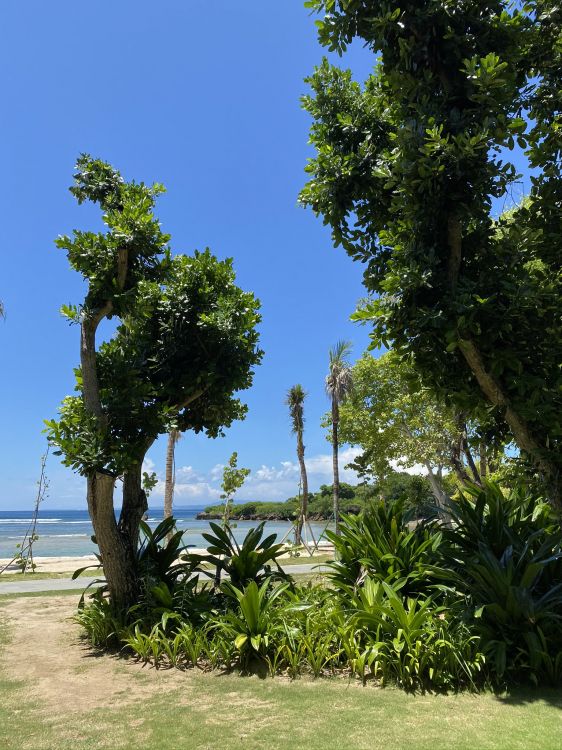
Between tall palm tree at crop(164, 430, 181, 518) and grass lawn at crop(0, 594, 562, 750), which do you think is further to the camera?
tall palm tree at crop(164, 430, 181, 518)

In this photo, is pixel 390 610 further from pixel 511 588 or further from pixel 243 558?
pixel 243 558

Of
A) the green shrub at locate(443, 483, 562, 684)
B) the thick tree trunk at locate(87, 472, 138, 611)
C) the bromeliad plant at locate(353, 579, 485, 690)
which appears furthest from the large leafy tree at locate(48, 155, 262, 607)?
the green shrub at locate(443, 483, 562, 684)

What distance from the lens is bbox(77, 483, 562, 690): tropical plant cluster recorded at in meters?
5.59

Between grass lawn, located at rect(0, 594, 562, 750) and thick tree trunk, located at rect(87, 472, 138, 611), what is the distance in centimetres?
144

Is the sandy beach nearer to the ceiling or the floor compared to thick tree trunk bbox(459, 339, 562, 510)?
nearer to the floor

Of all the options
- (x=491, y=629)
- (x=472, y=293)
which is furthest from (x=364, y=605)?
(x=472, y=293)

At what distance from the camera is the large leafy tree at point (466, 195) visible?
17.3 feet

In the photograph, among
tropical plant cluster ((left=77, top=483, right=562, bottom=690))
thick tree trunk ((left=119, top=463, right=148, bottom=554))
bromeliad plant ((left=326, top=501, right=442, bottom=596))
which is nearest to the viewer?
tropical plant cluster ((left=77, top=483, right=562, bottom=690))

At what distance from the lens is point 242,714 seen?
16.3ft

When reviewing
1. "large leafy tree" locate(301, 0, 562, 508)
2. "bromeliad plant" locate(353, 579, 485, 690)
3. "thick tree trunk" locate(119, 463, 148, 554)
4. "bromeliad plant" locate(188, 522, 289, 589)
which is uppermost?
"large leafy tree" locate(301, 0, 562, 508)

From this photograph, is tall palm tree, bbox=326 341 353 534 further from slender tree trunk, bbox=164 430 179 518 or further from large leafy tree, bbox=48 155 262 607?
large leafy tree, bbox=48 155 262 607

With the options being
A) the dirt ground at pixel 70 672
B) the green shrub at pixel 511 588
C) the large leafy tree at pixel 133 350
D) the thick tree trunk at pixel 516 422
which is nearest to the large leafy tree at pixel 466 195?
the thick tree trunk at pixel 516 422

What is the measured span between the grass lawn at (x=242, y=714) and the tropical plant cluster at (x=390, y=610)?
0.32 meters

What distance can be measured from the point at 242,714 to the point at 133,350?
583 cm
